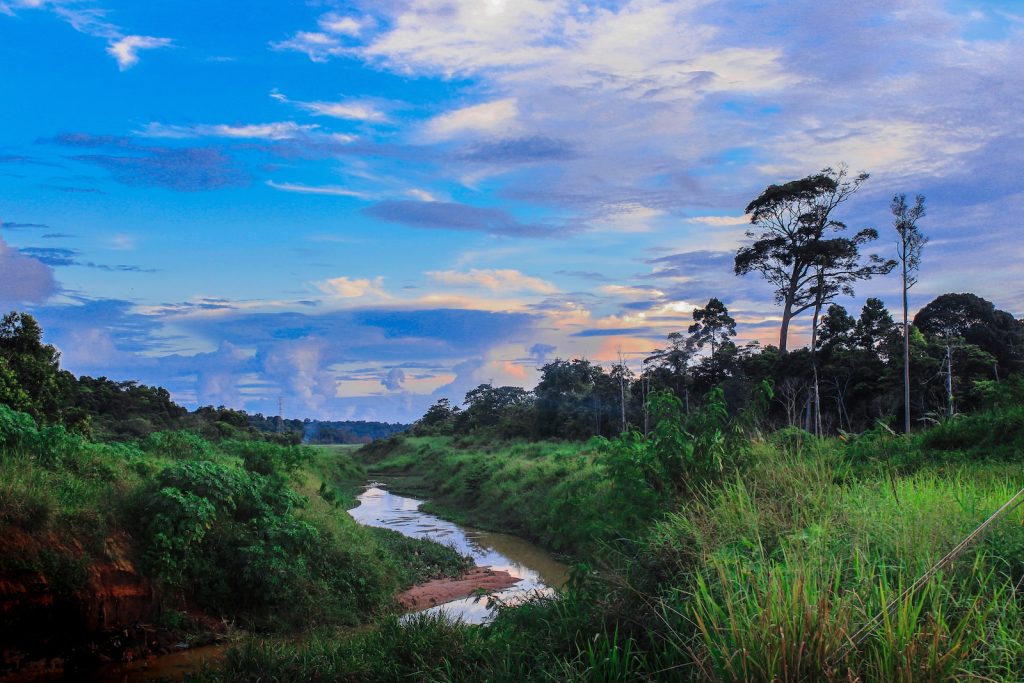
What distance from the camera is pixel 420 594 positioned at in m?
15.2

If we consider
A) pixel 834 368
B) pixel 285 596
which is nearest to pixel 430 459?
pixel 834 368

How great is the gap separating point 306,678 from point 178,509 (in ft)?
17.6

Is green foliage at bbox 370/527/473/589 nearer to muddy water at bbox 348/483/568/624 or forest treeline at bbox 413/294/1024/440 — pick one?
muddy water at bbox 348/483/568/624

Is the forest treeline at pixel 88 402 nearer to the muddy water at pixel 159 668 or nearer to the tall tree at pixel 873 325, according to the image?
the muddy water at pixel 159 668

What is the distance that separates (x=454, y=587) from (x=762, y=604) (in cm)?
1223

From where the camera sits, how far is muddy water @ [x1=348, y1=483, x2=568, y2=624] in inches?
561

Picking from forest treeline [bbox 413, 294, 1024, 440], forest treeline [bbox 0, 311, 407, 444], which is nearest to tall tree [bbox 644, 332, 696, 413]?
forest treeline [bbox 413, 294, 1024, 440]

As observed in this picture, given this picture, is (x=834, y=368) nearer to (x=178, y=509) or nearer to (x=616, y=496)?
(x=616, y=496)

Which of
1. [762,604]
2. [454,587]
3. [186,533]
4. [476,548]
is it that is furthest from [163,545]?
[476,548]

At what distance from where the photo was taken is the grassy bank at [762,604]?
4.15 meters

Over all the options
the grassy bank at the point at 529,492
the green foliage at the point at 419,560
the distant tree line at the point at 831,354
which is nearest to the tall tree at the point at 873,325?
the distant tree line at the point at 831,354

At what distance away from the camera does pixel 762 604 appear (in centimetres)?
461

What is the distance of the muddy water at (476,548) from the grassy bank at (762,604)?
13.6ft

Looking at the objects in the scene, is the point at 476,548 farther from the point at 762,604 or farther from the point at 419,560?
the point at 762,604
